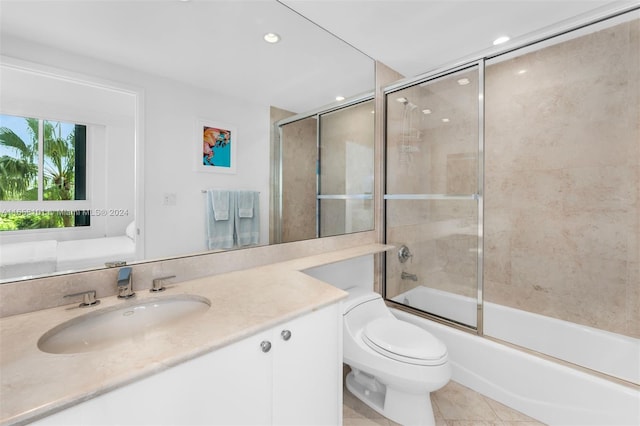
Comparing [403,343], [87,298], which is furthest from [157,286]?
[403,343]

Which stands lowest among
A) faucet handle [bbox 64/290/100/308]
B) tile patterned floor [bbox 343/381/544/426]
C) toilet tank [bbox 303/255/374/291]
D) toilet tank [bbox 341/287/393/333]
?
tile patterned floor [bbox 343/381/544/426]

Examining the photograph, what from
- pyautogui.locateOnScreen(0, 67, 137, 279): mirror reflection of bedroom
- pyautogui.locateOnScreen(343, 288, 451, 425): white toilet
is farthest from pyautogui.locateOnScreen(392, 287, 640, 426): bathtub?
pyautogui.locateOnScreen(0, 67, 137, 279): mirror reflection of bedroom

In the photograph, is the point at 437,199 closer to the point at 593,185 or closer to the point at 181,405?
the point at 593,185

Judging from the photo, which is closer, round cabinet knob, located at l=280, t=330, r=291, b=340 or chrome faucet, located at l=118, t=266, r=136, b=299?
round cabinet knob, located at l=280, t=330, r=291, b=340

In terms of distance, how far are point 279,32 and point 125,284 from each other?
149 centimetres

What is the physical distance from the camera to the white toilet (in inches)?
52.7

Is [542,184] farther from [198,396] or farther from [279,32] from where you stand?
[198,396]

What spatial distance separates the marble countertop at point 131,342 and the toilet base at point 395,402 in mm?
850

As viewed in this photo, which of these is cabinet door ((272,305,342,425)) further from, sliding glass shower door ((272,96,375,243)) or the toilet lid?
sliding glass shower door ((272,96,375,243))

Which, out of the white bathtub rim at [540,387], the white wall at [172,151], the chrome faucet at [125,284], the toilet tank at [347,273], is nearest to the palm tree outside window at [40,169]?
the white wall at [172,151]

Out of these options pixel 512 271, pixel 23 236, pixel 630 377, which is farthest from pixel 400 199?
pixel 23 236

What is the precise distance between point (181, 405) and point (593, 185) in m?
2.66

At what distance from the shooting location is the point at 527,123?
2.21 m

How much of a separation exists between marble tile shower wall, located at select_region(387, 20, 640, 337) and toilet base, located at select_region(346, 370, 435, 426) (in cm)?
84
